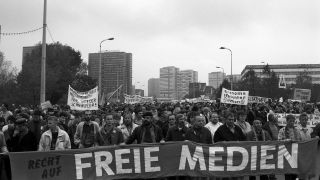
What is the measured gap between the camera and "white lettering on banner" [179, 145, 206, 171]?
373 inches

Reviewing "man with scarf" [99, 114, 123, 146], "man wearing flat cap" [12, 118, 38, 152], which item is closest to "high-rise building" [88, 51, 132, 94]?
"man with scarf" [99, 114, 123, 146]

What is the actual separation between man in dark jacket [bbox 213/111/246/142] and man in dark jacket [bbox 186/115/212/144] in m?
0.27

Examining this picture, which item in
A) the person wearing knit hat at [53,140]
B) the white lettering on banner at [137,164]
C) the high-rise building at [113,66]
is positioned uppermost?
the high-rise building at [113,66]

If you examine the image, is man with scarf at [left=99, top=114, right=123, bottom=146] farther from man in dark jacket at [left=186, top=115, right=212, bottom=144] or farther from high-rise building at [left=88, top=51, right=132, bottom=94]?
high-rise building at [left=88, top=51, right=132, bottom=94]

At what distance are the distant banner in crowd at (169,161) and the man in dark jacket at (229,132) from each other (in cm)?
45

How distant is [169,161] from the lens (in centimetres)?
948

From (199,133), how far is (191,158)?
0.72 meters

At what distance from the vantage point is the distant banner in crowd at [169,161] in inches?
363

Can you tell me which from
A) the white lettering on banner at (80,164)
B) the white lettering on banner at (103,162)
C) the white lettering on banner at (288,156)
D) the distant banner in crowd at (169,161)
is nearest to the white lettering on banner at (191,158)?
the distant banner in crowd at (169,161)

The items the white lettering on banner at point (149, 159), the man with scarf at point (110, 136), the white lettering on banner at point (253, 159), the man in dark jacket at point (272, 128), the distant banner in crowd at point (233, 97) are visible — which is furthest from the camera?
the distant banner in crowd at point (233, 97)

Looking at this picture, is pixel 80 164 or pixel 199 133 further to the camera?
pixel 199 133

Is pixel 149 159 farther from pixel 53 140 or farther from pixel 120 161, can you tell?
pixel 53 140

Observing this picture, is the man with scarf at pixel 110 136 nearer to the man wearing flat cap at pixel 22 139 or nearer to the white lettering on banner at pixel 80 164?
the white lettering on banner at pixel 80 164

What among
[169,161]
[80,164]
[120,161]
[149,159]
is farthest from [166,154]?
[80,164]
